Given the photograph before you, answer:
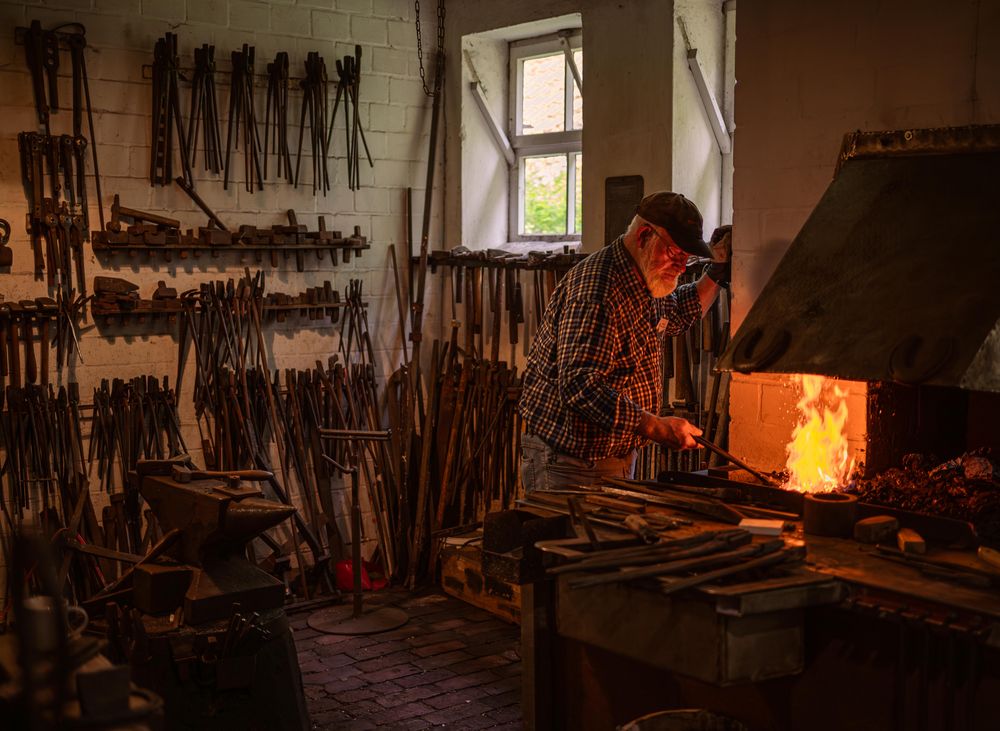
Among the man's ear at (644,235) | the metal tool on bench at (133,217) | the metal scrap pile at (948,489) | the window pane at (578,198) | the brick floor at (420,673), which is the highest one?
the window pane at (578,198)

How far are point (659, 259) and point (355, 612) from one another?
2448 mm

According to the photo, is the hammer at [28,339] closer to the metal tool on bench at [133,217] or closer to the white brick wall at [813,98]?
the metal tool on bench at [133,217]

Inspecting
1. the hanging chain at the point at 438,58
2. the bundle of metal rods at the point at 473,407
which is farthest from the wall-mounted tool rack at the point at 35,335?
the hanging chain at the point at 438,58

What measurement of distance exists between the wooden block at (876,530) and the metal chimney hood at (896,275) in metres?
0.39

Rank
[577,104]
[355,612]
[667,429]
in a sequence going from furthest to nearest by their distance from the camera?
[577,104], [355,612], [667,429]

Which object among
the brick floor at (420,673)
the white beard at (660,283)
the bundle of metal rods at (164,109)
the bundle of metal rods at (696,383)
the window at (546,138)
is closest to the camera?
the white beard at (660,283)

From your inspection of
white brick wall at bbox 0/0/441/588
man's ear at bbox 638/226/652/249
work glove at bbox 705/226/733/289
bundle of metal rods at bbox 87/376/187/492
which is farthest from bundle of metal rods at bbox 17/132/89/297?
work glove at bbox 705/226/733/289

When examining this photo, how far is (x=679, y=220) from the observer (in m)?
4.01

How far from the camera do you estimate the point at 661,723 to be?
290 centimetres

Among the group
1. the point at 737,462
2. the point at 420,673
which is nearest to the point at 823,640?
the point at 737,462

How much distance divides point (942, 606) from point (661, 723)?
0.77 metres

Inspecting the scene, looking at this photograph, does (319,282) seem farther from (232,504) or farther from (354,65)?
(232,504)

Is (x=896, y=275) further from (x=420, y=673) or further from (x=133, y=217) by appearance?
(x=133, y=217)

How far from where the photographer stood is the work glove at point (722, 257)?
174 inches
